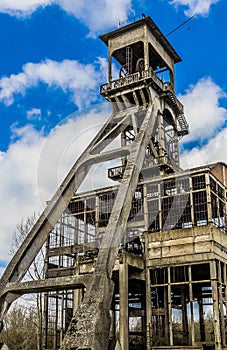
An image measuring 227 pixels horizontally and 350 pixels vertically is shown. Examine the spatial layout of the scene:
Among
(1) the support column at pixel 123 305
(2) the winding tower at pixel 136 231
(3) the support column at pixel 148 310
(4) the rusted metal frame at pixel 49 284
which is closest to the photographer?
(4) the rusted metal frame at pixel 49 284

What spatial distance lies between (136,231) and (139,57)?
11.9 metres

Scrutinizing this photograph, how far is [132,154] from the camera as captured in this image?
2062cm

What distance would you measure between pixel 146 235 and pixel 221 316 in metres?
5.28

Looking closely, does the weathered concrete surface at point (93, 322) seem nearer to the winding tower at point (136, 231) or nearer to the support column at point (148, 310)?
the winding tower at point (136, 231)

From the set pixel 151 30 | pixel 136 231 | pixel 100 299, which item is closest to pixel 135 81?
pixel 151 30

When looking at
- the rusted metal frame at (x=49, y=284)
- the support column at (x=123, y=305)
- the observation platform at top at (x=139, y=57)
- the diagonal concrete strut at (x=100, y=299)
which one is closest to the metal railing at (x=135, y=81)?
the observation platform at top at (x=139, y=57)

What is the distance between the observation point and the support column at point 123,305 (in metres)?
18.5

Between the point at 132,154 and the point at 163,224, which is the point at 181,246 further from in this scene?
the point at 132,154

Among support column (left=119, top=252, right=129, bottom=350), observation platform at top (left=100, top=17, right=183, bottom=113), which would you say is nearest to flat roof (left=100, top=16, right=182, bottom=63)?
observation platform at top (left=100, top=17, right=183, bottom=113)

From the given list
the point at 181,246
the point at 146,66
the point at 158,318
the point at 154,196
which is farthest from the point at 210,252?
the point at 146,66

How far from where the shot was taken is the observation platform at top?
2619cm

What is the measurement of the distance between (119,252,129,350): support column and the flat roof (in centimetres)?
1501

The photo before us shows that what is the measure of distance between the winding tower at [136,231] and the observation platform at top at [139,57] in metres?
0.07

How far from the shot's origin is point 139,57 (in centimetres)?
2920
